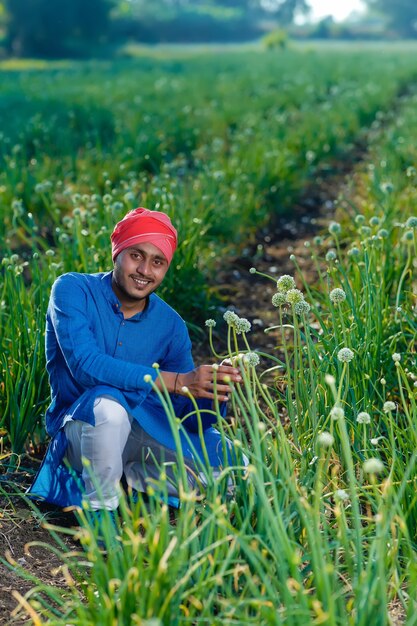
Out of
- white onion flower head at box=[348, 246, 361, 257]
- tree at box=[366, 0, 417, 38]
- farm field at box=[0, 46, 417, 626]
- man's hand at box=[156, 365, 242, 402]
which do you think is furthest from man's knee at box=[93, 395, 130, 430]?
tree at box=[366, 0, 417, 38]

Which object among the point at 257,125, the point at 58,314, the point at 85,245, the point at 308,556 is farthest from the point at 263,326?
the point at 257,125

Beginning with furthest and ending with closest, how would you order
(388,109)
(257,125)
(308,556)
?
(388,109) < (257,125) < (308,556)

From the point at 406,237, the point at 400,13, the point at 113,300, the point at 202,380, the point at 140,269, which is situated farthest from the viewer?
the point at 400,13

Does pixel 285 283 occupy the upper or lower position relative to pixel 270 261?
upper

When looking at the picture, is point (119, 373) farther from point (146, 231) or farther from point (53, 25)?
point (53, 25)

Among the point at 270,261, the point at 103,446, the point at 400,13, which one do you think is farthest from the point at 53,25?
the point at 400,13

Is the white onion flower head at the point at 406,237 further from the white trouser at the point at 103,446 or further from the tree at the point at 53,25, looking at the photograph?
the tree at the point at 53,25

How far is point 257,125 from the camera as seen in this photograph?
403 inches

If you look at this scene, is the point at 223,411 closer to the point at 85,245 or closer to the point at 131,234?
the point at 131,234

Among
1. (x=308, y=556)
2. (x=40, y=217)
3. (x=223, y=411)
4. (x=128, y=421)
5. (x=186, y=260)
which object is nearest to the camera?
(x=308, y=556)

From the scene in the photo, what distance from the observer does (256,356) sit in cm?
243

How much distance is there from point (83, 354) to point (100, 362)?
0.18 ft

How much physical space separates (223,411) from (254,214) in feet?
11.7

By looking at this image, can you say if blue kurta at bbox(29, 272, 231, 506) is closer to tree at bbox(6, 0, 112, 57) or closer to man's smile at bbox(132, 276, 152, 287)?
man's smile at bbox(132, 276, 152, 287)
